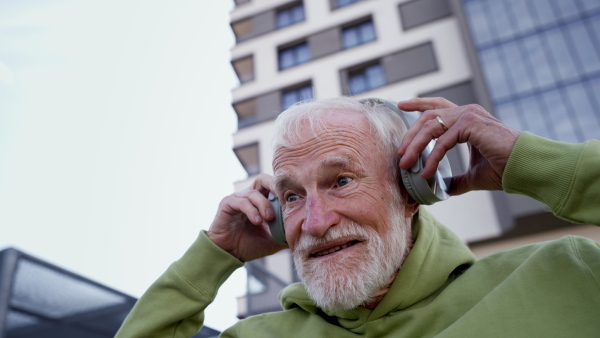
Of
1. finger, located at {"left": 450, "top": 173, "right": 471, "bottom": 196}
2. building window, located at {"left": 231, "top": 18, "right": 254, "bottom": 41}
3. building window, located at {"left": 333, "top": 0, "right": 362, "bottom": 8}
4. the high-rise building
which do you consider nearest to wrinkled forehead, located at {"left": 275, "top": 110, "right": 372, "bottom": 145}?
finger, located at {"left": 450, "top": 173, "right": 471, "bottom": 196}

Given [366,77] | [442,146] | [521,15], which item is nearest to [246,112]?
[366,77]

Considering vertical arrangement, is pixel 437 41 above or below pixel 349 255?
above

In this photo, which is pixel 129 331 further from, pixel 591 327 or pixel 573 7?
pixel 573 7

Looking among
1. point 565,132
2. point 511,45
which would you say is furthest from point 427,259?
point 511,45

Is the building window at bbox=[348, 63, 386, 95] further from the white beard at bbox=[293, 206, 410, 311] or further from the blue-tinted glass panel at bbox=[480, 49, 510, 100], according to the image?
the white beard at bbox=[293, 206, 410, 311]

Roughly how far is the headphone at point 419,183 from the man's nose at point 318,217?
0.34 metres

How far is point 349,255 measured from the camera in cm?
183

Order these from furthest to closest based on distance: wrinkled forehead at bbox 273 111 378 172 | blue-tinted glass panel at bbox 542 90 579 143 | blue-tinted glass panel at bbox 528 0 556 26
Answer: blue-tinted glass panel at bbox 528 0 556 26
blue-tinted glass panel at bbox 542 90 579 143
wrinkled forehead at bbox 273 111 378 172

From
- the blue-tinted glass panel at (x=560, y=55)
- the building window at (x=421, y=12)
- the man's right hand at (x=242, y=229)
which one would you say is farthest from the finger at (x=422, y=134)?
the building window at (x=421, y=12)

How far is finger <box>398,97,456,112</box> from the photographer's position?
193cm

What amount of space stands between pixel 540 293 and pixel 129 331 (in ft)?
5.93

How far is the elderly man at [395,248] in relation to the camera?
1591 millimetres

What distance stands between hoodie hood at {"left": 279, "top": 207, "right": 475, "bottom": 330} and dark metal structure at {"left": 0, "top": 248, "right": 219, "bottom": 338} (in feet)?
3.89

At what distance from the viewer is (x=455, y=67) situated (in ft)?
46.4
